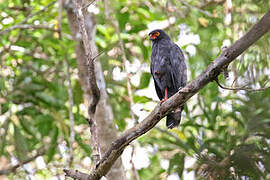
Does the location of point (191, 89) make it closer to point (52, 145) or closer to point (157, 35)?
point (157, 35)

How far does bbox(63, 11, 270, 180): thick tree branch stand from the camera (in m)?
1.79

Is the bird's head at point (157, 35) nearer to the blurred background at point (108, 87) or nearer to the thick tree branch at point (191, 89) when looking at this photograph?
the blurred background at point (108, 87)

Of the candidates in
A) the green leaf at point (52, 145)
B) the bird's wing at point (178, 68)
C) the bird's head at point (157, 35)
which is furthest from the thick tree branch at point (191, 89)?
the green leaf at point (52, 145)

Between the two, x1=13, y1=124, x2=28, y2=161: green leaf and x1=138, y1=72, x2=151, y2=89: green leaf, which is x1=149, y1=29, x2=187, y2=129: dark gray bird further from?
x1=13, y1=124, x2=28, y2=161: green leaf

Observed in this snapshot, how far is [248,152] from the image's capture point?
226 centimetres

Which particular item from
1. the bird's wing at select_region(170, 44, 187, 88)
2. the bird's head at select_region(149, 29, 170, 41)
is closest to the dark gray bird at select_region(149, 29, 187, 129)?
the bird's wing at select_region(170, 44, 187, 88)

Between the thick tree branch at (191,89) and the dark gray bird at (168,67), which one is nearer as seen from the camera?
the thick tree branch at (191,89)

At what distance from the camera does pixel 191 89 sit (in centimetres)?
258

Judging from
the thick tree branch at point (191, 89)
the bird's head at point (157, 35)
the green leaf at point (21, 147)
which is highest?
the bird's head at point (157, 35)

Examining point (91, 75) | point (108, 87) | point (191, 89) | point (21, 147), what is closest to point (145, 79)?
point (108, 87)

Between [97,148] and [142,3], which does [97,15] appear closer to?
[142,3]

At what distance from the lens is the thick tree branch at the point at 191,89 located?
5.88 feet

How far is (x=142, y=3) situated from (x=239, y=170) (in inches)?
187

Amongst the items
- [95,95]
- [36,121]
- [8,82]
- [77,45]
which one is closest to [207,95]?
[77,45]
